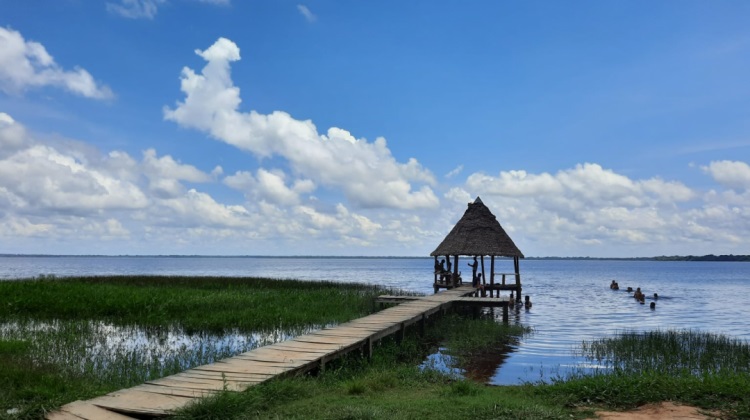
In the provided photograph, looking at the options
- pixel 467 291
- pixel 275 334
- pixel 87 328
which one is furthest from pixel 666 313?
pixel 87 328

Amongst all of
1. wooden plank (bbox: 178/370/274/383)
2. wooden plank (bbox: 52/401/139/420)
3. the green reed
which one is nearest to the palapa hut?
the green reed

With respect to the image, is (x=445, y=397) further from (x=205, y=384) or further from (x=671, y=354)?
(x=671, y=354)

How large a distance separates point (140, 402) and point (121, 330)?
10772 millimetres

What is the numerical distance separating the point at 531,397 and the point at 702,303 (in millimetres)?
34396

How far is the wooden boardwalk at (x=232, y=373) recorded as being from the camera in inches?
276

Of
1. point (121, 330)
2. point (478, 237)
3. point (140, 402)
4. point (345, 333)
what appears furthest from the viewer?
point (478, 237)

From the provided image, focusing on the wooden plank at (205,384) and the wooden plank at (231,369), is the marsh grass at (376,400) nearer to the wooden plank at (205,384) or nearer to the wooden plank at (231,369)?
the wooden plank at (205,384)

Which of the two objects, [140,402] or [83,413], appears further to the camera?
[140,402]

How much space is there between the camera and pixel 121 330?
17000 millimetres

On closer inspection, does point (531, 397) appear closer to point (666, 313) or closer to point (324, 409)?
point (324, 409)

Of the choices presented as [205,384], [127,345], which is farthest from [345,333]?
[127,345]

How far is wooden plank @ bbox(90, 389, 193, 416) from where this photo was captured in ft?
22.7

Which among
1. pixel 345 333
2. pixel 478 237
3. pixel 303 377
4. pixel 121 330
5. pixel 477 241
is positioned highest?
pixel 478 237

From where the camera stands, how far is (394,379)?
9461 millimetres
